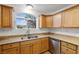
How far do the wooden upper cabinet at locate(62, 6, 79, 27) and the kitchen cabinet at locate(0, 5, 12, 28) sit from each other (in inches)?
67.2

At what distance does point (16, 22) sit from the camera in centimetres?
340

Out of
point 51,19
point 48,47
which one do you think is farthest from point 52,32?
point 48,47

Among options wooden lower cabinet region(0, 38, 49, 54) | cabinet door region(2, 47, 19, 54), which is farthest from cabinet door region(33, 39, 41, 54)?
cabinet door region(2, 47, 19, 54)

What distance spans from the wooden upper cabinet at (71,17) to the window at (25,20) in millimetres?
1462

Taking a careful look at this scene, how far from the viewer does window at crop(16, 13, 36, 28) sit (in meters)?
3.47

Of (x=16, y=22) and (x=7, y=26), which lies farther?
(x=16, y=22)

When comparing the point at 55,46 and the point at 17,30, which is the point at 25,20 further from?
the point at 55,46

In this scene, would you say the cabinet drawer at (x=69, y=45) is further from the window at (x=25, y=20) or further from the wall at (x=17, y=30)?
the window at (x=25, y=20)

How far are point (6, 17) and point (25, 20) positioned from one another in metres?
1.34

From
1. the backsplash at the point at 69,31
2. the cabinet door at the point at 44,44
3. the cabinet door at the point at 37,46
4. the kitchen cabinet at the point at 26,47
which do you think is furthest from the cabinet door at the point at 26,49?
the backsplash at the point at 69,31

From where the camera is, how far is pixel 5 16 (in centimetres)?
232

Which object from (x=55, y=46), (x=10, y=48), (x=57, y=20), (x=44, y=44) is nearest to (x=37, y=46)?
(x=44, y=44)
